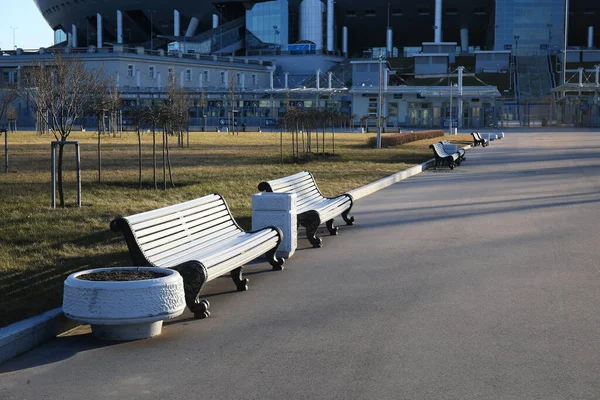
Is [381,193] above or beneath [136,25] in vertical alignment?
beneath

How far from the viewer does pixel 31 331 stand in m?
6.87

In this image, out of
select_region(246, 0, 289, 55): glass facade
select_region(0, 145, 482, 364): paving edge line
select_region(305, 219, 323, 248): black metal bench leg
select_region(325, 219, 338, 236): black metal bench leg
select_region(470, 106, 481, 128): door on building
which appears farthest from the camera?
select_region(246, 0, 289, 55): glass facade

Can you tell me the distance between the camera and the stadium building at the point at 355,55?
90125 mm

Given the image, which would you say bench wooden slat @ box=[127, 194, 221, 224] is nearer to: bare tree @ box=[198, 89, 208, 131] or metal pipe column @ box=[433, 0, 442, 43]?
bare tree @ box=[198, 89, 208, 131]

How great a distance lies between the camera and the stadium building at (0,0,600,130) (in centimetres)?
9012

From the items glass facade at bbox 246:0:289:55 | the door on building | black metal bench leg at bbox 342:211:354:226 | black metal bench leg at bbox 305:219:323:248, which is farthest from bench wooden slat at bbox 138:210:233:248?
glass facade at bbox 246:0:289:55

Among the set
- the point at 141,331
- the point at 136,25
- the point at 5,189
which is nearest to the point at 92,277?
the point at 141,331

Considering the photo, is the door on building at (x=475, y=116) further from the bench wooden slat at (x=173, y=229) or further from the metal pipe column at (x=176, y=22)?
the bench wooden slat at (x=173, y=229)

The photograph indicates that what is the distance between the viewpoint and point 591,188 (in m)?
21.7

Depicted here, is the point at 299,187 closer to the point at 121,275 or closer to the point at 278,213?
the point at 278,213

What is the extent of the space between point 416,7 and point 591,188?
103717mm

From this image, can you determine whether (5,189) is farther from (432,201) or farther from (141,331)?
(141,331)

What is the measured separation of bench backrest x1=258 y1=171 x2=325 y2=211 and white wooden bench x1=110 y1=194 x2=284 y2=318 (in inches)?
71.5

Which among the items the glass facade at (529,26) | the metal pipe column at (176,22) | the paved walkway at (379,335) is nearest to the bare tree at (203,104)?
the metal pipe column at (176,22)
